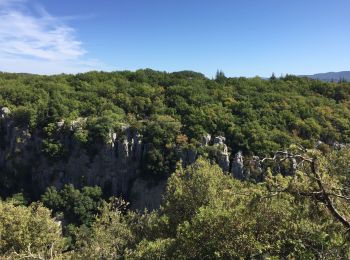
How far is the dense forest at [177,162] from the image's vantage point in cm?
1728

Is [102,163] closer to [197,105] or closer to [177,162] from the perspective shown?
[197,105]

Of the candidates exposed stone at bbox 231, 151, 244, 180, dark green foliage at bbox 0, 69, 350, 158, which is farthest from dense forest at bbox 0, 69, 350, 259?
exposed stone at bbox 231, 151, 244, 180

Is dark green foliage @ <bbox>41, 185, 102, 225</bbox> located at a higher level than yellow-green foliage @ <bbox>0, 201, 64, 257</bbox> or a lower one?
lower

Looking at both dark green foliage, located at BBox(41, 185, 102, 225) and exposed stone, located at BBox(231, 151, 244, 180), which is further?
exposed stone, located at BBox(231, 151, 244, 180)

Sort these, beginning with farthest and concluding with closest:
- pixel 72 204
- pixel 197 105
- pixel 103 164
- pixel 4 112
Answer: pixel 197 105
pixel 4 112
pixel 103 164
pixel 72 204

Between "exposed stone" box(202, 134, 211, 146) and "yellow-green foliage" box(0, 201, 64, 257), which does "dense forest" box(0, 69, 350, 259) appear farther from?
"exposed stone" box(202, 134, 211, 146)

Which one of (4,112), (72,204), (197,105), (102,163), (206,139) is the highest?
(197,105)

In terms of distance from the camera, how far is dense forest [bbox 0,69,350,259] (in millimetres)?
17281

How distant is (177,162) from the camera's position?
41344 millimetres

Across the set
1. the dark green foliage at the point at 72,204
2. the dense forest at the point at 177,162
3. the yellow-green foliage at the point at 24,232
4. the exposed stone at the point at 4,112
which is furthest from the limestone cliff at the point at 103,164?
the yellow-green foliage at the point at 24,232

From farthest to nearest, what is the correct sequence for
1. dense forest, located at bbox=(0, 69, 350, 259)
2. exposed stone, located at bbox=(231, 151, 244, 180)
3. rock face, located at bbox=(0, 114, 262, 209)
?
rock face, located at bbox=(0, 114, 262, 209) → exposed stone, located at bbox=(231, 151, 244, 180) → dense forest, located at bbox=(0, 69, 350, 259)

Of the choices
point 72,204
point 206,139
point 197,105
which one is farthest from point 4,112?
point 206,139

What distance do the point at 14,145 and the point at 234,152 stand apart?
3675cm

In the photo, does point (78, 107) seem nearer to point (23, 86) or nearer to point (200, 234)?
point (23, 86)
